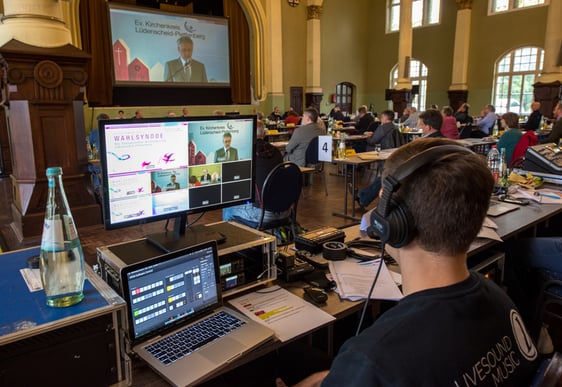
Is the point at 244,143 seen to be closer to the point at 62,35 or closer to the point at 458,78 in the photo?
the point at 62,35

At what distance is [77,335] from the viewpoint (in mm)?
945

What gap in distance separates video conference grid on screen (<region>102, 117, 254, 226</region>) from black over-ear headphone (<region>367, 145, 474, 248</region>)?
0.74 meters

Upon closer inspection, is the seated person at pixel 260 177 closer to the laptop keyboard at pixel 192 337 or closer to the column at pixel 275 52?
the laptop keyboard at pixel 192 337

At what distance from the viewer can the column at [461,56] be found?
13.3 m

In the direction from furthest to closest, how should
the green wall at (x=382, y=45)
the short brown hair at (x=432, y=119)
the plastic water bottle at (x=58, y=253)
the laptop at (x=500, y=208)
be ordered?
the green wall at (x=382, y=45) < the short brown hair at (x=432, y=119) < the laptop at (x=500, y=208) < the plastic water bottle at (x=58, y=253)

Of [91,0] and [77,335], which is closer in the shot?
[77,335]

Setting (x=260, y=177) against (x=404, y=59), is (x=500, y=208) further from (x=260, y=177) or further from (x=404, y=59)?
(x=404, y=59)

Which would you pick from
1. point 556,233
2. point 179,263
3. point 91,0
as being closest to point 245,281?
point 179,263

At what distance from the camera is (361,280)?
1573 millimetres

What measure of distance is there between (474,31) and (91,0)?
11063 millimetres

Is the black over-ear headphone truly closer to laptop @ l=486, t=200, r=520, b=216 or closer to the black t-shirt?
the black t-shirt

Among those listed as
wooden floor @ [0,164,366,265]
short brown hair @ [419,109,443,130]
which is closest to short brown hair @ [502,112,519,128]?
short brown hair @ [419,109,443,130]

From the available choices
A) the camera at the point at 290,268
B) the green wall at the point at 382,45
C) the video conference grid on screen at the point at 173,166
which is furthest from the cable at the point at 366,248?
the green wall at the point at 382,45

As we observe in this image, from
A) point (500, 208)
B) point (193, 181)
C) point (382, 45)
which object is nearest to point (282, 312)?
point (193, 181)
